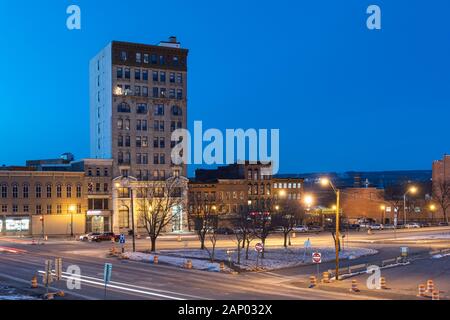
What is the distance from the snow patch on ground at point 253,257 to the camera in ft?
164

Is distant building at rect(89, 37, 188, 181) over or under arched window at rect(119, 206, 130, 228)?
over

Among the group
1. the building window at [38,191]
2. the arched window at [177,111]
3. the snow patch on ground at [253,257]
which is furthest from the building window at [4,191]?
the snow patch on ground at [253,257]

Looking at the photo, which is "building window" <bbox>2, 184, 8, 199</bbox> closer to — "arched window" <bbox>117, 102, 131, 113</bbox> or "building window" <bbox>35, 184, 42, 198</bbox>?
"building window" <bbox>35, 184, 42, 198</bbox>

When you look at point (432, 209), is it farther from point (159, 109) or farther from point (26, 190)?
point (26, 190)

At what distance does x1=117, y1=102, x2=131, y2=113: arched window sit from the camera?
4188 inches

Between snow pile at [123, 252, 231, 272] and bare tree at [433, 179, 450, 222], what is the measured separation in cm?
8675

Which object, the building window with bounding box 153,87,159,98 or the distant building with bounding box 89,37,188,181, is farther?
the building window with bounding box 153,87,159,98

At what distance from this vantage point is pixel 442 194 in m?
132

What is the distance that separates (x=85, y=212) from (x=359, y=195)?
203ft

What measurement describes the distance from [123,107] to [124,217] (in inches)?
735

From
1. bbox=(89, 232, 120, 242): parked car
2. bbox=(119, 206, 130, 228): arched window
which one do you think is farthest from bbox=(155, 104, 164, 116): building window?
bbox=(89, 232, 120, 242): parked car

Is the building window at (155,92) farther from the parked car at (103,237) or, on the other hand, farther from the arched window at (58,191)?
the parked car at (103,237)

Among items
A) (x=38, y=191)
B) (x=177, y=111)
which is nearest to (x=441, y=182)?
(x=177, y=111)
